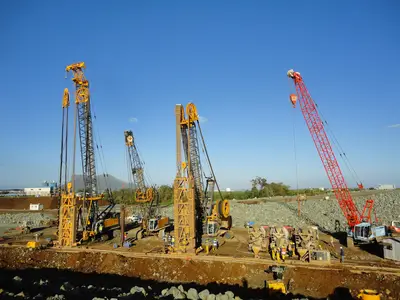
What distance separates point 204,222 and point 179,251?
309 inches

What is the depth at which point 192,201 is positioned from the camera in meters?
23.8

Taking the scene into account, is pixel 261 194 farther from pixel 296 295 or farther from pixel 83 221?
pixel 296 295

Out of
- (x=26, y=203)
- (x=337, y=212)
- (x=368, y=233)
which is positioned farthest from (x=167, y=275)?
(x=26, y=203)

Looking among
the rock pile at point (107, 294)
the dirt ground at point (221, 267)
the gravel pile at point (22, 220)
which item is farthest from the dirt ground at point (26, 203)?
the rock pile at point (107, 294)

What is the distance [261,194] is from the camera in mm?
97625

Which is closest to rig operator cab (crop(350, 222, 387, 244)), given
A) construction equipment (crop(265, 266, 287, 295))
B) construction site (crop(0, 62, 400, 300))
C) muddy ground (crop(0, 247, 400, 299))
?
construction site (crop(0, 62, 400, 300))

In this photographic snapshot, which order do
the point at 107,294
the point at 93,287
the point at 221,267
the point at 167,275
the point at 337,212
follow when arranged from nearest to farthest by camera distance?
the point at 107,294
the point at 93,287
the point at 221,267
the point at 167,275
the point at 337,212

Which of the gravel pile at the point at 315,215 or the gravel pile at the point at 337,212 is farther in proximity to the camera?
the gravel pile at the point at 315,215

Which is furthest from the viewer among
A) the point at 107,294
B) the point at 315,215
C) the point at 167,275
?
the point at 315,215

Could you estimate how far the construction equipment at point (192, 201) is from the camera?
78.5 feet

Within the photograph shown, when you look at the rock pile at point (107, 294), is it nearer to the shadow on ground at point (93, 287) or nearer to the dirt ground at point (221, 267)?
the shadow on ground at point (93, 287)

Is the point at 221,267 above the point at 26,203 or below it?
below

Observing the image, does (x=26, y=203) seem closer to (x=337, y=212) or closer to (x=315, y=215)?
(x=315, y=215)

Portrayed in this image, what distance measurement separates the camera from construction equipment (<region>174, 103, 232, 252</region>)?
23.9 m
